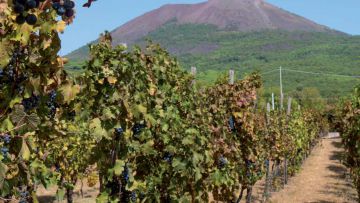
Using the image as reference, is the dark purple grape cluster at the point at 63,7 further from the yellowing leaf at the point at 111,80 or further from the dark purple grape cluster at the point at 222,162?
the dark purple grape cluster at the point at 222,162

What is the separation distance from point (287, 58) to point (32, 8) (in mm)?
150075

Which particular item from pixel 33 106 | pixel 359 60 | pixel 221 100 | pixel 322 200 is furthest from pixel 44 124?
pixel 359 60

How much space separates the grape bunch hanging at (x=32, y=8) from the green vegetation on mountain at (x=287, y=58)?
7897cm

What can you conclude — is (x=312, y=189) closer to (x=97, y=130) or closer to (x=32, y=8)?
(x=97, y=130)

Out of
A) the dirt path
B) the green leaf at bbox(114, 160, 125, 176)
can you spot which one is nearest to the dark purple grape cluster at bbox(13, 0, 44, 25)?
the green leaf at bbox(114, 160, 125, 176)

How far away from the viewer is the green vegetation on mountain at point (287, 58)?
10798cm

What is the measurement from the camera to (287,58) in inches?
5817

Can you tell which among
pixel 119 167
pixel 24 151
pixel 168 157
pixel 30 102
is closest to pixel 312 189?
pixel 168 157

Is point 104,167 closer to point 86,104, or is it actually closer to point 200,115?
point 86,104

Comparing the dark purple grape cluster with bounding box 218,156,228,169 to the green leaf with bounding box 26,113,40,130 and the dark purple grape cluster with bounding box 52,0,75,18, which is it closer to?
the green leaf with bounding box 26,113,40,130

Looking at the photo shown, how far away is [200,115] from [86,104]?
347cm

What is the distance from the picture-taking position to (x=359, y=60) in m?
132

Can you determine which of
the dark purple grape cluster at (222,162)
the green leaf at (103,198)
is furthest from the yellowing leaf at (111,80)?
the dark purple grape cluster at (222,162)

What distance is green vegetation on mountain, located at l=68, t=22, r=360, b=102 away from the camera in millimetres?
107981
